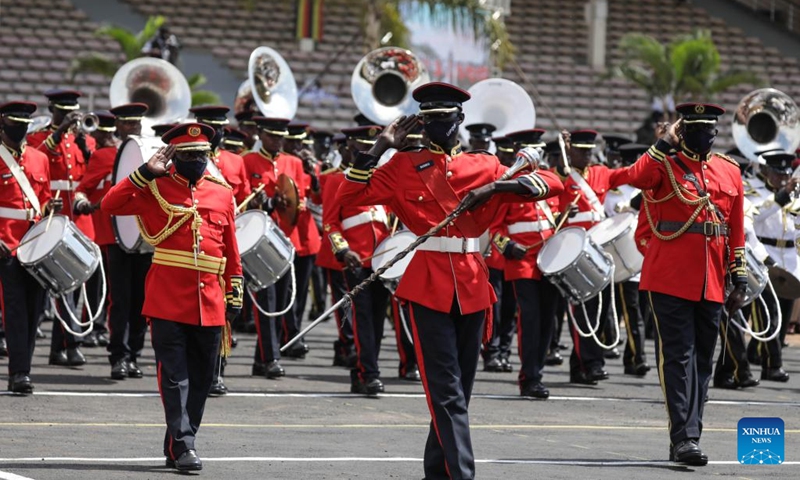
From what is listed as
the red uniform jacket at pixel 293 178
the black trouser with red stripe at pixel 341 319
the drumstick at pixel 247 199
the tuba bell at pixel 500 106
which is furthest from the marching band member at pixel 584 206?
the tuba bell at pixel 500 106

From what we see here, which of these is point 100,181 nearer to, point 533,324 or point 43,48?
point 533,324

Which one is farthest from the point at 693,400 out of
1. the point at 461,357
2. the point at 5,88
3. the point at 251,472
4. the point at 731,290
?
the point at 5,88

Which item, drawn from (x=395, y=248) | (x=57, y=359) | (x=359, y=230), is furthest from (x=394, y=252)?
(x=57, y=359)

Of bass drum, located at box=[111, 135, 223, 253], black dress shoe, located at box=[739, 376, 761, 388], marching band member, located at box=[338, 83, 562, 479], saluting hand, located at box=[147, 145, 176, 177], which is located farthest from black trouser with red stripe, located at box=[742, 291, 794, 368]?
saluting hand, located at box=[147, 145, 176, 177]

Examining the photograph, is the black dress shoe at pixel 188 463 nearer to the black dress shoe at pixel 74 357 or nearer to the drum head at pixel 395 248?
the drum head at pixel 395 248

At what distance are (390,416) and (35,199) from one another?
3257mm

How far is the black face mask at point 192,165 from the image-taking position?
30.4ft

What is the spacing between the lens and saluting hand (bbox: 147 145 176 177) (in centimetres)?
905

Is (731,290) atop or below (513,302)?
atop

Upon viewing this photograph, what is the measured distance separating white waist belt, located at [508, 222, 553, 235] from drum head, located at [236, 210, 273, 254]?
6.93 feet

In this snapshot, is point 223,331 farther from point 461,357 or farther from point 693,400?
point 693,400

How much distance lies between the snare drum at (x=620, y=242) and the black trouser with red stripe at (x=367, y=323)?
2185 millimetres

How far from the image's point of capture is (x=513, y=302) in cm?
1556

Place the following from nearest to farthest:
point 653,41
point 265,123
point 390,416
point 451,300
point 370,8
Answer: point 451,300
point 390,416
point 265,123
point 370,8
point 653,41
